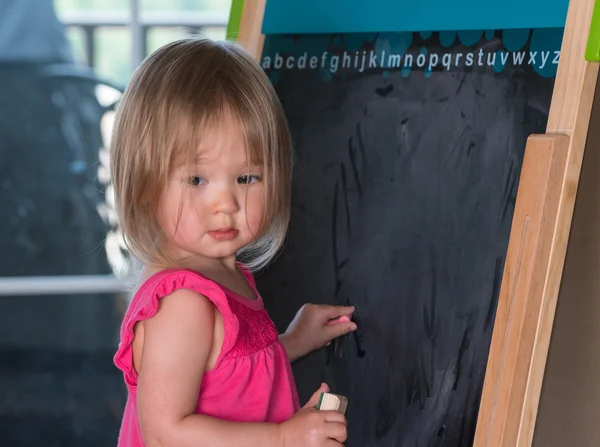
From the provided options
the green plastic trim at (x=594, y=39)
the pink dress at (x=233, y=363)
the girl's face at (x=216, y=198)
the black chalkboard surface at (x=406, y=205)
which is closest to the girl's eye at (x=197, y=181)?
the girl's face at (x=216, y=198)

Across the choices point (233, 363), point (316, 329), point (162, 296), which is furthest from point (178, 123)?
point (316, 329)

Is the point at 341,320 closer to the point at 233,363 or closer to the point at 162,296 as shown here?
the point at 233,363

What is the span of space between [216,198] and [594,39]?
1.67ft

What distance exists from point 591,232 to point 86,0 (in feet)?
6.20

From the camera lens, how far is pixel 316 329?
1.47 metres

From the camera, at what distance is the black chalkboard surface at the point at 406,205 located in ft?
4.07

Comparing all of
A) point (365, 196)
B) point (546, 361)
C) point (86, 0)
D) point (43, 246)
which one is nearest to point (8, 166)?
point (43, 246)

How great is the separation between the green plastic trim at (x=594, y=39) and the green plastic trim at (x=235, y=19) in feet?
2.46

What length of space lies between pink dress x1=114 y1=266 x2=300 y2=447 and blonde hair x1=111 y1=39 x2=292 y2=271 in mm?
102

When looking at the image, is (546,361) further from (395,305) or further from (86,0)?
(86,0)

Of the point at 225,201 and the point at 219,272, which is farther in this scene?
the point at 219,272

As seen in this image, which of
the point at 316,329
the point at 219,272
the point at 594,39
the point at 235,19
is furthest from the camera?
the point at 235,19

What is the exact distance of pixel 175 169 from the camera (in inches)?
47.3

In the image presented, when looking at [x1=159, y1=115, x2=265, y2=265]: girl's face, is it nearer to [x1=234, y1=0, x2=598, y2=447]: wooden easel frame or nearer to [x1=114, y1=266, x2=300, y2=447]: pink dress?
[x1=114, y1=266, x2=300, y2=447]: pink dress
